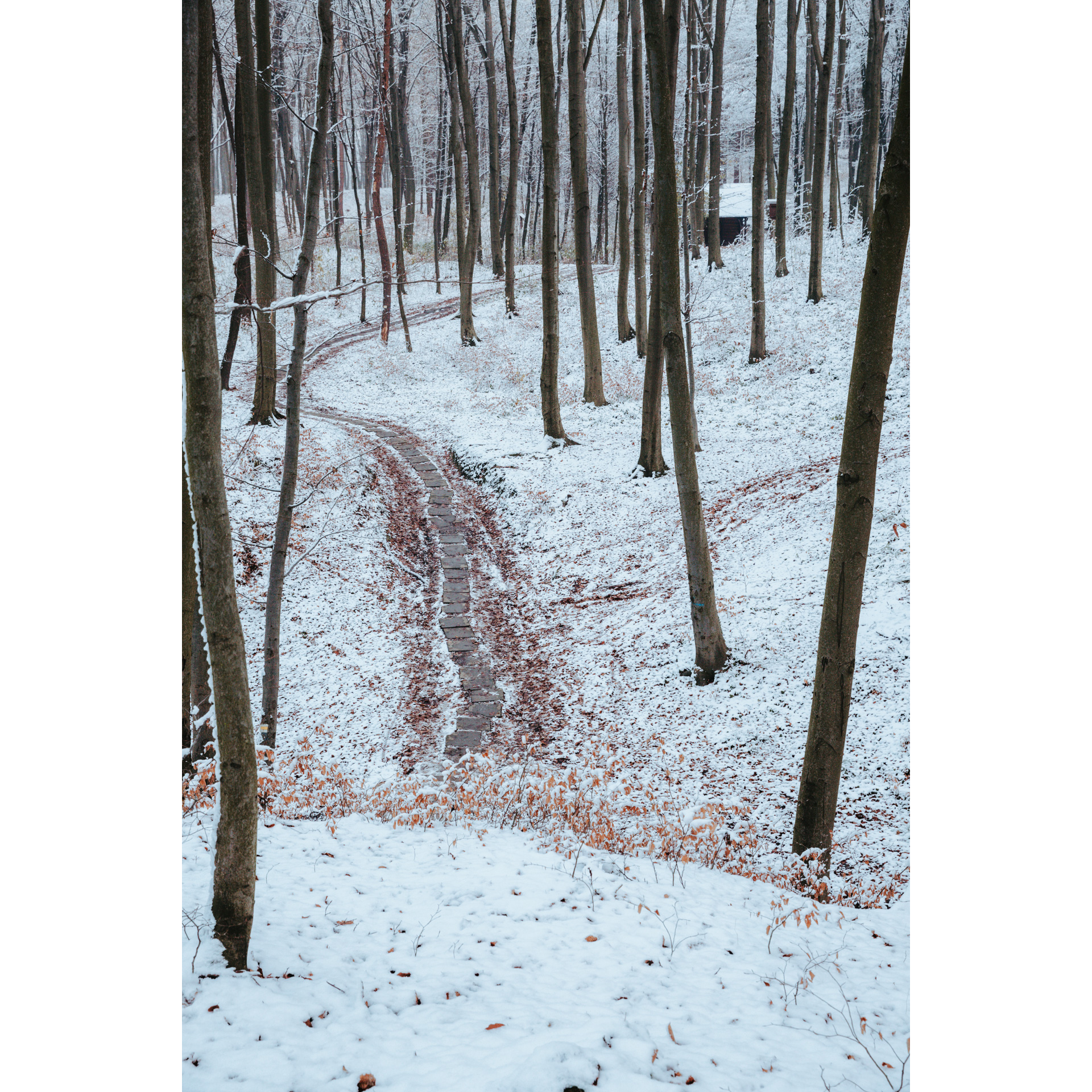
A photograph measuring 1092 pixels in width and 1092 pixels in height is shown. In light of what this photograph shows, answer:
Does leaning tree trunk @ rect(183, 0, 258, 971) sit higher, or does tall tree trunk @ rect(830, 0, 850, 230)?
tall tree trunk @ rect(830, 0, 850, 230)

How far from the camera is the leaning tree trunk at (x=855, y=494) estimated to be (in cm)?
302

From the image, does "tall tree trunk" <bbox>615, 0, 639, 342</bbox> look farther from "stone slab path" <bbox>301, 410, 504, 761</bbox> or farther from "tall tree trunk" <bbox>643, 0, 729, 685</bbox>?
"tall tree trunk" <bbox>643, 0, 729, 685</bbox>

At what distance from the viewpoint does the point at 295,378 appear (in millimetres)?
5047

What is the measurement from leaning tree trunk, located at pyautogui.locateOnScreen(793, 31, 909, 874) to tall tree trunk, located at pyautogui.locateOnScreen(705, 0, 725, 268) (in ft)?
36.2

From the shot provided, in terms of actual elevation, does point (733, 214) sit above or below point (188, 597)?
above

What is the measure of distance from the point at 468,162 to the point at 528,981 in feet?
64.9

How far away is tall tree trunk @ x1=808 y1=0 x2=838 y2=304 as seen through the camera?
1387cm

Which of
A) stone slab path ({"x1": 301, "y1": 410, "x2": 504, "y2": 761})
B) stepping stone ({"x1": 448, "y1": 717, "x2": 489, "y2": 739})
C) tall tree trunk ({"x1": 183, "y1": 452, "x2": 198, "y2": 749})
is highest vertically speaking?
tall tree trunk ({"x1": 183, "y1": 452, "x2": 198, "y2": 749})

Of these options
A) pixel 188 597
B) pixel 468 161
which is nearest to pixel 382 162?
pixel 468 161

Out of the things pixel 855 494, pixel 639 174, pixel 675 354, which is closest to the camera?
pixel 855 494

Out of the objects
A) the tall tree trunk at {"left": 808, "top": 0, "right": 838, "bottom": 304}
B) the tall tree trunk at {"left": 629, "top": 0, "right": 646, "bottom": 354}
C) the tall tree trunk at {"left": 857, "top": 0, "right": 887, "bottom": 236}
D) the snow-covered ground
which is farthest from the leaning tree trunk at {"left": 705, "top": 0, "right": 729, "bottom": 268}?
the snow-covered ground

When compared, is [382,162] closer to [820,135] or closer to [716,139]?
[716,139]
